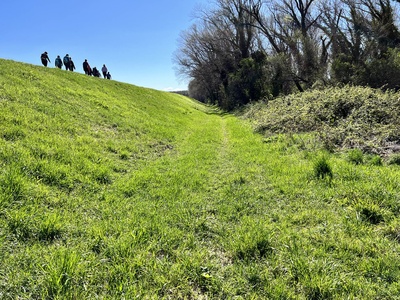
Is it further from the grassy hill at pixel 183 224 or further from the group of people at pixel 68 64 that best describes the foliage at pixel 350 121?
the group of people at pixel 68 64

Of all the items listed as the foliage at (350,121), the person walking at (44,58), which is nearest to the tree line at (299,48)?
the foliage at (350,121)

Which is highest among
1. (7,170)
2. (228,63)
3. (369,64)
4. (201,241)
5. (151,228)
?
(228,63)

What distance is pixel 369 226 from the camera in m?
3.68

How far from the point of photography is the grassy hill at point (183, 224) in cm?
259

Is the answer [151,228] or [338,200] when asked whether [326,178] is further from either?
[151,228]

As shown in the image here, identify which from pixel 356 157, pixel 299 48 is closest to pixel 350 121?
pixel 356 157

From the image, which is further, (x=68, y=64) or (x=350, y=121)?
(x=68, y=64)

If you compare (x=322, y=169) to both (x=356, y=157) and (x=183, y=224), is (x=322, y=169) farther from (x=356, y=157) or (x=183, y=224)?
(x=183, y=224)

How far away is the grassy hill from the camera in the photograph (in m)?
2.59

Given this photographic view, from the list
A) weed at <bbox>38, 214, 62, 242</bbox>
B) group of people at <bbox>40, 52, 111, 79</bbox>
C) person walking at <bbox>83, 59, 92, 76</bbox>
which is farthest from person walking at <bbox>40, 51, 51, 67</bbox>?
weed at <bbox>38, 214, 62, 242</bbox>

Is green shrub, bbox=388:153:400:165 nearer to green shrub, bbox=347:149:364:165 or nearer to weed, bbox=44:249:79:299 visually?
green shrub, bbox=347:149:364:165

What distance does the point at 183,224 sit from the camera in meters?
3.92

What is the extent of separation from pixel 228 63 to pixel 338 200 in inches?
1524

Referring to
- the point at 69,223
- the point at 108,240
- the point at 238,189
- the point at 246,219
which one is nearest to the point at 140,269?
the point at 108,240
